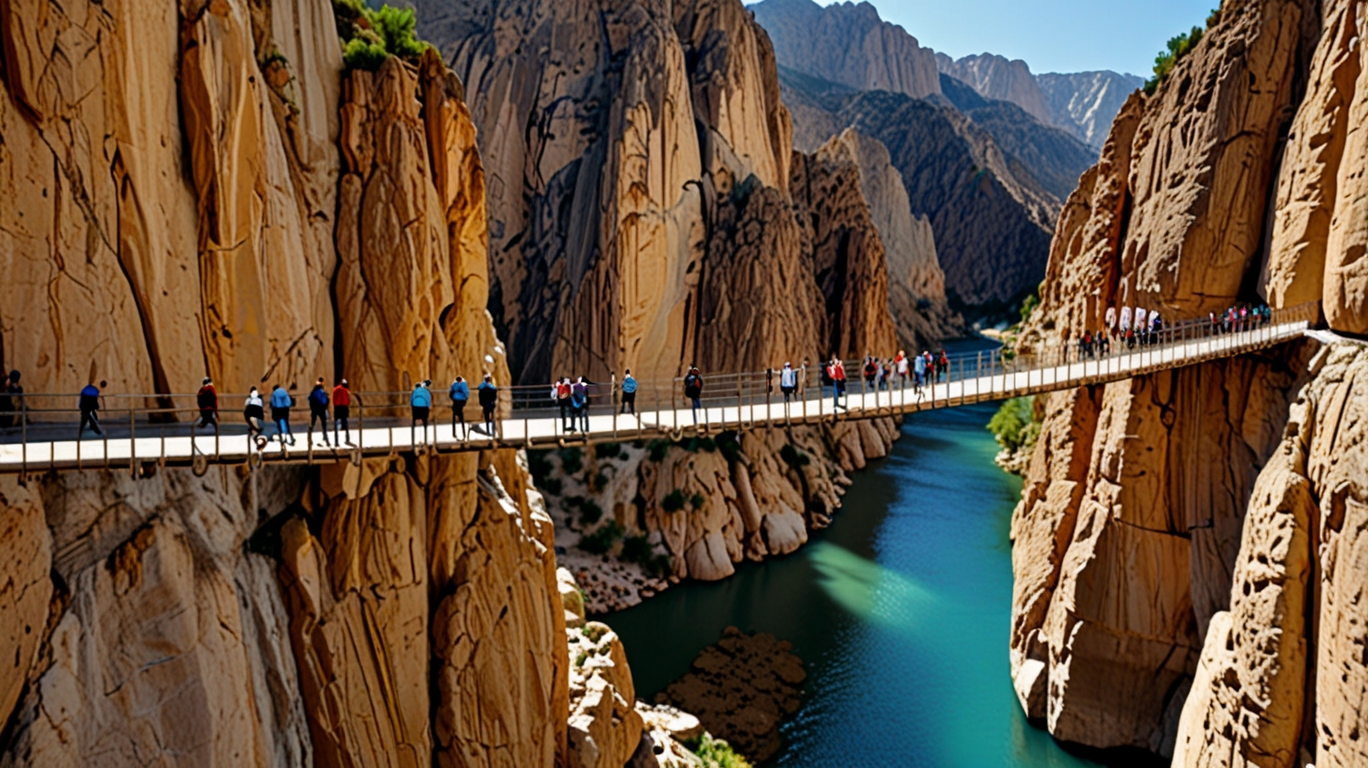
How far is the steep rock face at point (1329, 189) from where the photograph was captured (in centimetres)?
1995

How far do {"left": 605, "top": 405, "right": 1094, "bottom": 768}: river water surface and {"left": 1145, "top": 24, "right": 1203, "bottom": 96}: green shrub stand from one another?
70.1ft

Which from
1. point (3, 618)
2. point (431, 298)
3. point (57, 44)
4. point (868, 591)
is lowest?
point (868, 591)

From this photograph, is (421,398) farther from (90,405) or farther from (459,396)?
(90,405)

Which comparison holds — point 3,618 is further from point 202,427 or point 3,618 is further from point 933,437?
point 933,437

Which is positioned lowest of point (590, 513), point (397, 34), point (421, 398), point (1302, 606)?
point (590, 513)

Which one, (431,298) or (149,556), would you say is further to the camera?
(431,298)

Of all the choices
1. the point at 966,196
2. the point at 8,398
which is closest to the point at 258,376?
the point at 8,398

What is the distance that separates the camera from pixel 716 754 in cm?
2559

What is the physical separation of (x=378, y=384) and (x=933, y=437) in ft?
206

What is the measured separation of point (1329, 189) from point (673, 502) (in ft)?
99.2

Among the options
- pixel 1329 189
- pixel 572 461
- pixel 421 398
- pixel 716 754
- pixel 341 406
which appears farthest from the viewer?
pixel 572 461

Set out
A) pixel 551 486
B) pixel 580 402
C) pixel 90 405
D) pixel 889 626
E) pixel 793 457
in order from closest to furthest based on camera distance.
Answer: pixel 90 405
pixel 580 402
pixel 889 626
pixel 551 486
pixel 793 457

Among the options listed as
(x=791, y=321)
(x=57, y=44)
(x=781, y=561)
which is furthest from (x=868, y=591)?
(x=57, y=44)

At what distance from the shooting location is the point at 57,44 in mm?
13312
